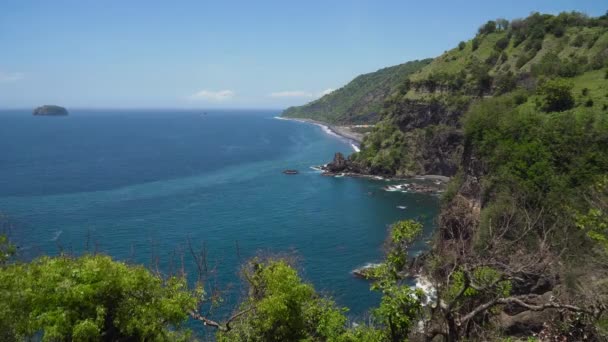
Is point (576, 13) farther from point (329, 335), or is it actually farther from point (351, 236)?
point (329, 335)

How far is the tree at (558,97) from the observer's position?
192ft

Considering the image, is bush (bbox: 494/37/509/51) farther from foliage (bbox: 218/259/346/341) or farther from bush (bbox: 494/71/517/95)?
foliage (bbox: 218/259/346/341)

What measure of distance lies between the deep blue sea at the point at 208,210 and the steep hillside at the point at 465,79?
50.9 ft

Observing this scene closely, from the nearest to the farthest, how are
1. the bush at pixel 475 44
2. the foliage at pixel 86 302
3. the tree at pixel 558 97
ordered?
the foliage at pixel 86 302 < the tree at pixel 558 97 < the bush at pixel 475 44

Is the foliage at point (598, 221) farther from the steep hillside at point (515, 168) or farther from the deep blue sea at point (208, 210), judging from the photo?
the deep blue sea at point (208, 210)

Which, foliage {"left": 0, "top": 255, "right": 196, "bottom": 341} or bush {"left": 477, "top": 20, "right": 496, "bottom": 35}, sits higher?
bush {"left": 477, "top": 20, "right": 496, "bottom": 35}

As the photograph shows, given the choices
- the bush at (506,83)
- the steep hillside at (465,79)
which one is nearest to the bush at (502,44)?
the steep hillside at (465,79)

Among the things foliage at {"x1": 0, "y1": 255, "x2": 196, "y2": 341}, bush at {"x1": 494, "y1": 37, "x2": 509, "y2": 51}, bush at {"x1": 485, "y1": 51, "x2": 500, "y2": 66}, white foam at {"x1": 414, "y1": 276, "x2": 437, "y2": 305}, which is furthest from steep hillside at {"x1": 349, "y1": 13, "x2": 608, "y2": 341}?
foliage at {"x1": 0, "y1": 255, "x2": 196, "y2": 341}

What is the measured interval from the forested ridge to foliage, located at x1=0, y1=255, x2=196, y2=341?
5cm

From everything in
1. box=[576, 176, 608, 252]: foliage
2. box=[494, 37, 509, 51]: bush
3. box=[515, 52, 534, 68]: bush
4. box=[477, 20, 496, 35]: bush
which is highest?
box=[477, 20, 496, 35]: bush

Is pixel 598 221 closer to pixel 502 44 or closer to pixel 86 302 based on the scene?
pixel 86 302

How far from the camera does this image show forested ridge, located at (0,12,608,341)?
1498cm

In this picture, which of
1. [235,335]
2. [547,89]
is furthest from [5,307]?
[547,89]

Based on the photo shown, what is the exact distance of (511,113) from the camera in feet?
191
